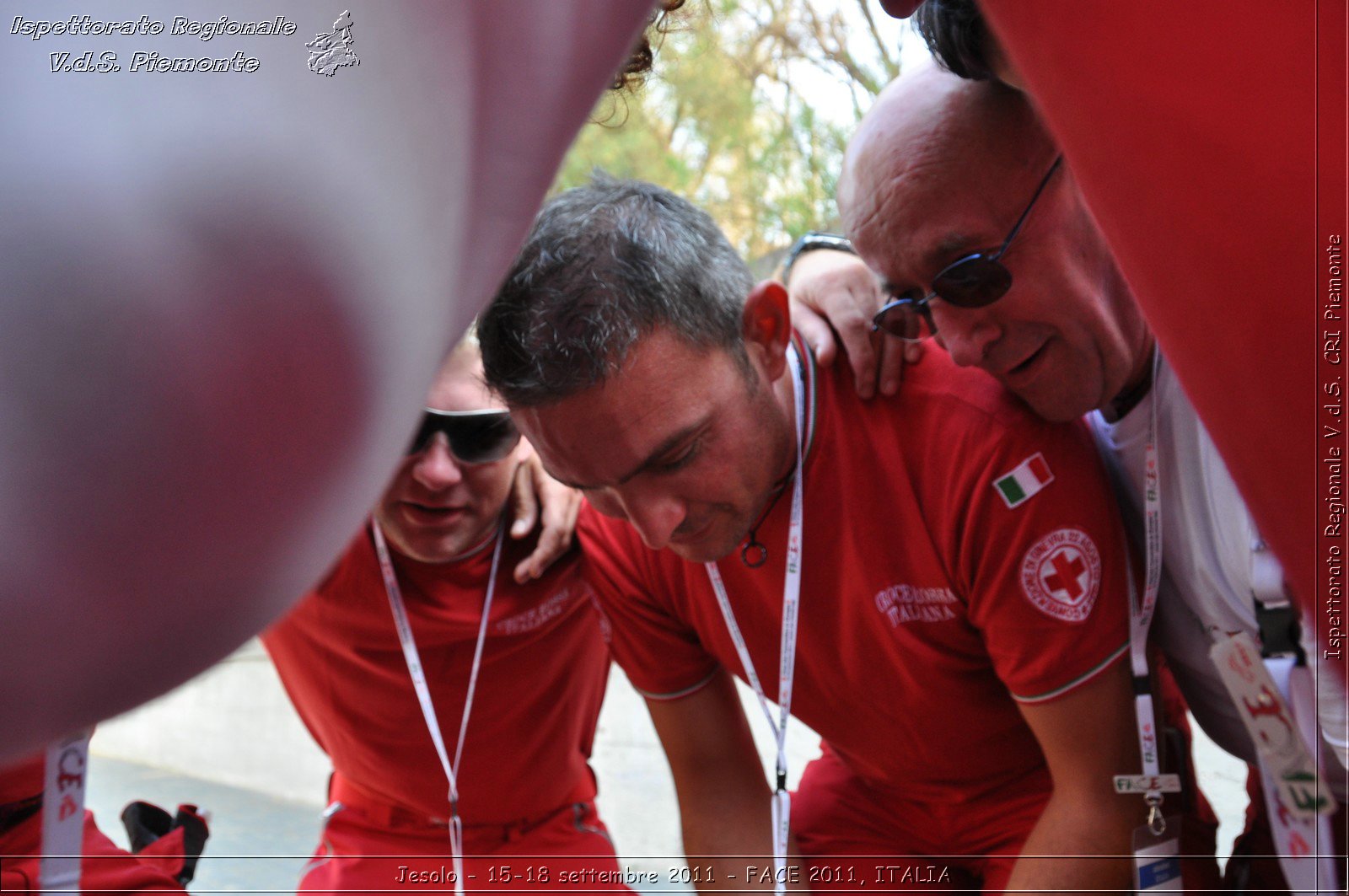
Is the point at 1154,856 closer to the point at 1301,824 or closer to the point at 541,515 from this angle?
the point at 1301,824

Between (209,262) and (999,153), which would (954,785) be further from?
(209,262)

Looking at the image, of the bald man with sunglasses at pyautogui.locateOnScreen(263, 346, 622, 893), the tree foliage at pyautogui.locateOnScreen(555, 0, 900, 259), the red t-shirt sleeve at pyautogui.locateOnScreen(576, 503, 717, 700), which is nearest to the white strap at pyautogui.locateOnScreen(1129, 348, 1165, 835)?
the red t-shirt sleeve at pyautogui.locateOnScreen(576, 503, 717, 700)

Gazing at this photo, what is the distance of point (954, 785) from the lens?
63.1 inches

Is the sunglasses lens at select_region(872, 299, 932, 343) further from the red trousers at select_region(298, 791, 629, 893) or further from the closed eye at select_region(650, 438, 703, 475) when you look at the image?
the red trousers at select_region(298, 791, 629, 893)

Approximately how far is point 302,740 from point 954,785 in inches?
131

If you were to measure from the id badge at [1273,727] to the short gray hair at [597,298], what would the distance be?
0.62 meters

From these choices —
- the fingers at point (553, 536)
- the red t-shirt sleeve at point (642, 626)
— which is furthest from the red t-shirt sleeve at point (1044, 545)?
the fingers at point (553, 536)

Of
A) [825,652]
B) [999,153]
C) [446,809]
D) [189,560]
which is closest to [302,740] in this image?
[446,809]

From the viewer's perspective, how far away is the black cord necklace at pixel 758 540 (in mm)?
1528

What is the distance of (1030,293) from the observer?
1332 mm

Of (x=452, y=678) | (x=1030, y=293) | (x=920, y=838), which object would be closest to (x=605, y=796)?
(x=452, y=678)

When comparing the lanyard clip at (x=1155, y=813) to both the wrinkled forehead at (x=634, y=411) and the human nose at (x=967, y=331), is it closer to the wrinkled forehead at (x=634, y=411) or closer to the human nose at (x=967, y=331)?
the human nose at (x=967, y=331)

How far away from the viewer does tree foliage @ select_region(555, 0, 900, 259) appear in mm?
4566

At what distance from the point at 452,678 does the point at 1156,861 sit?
1056 mm
